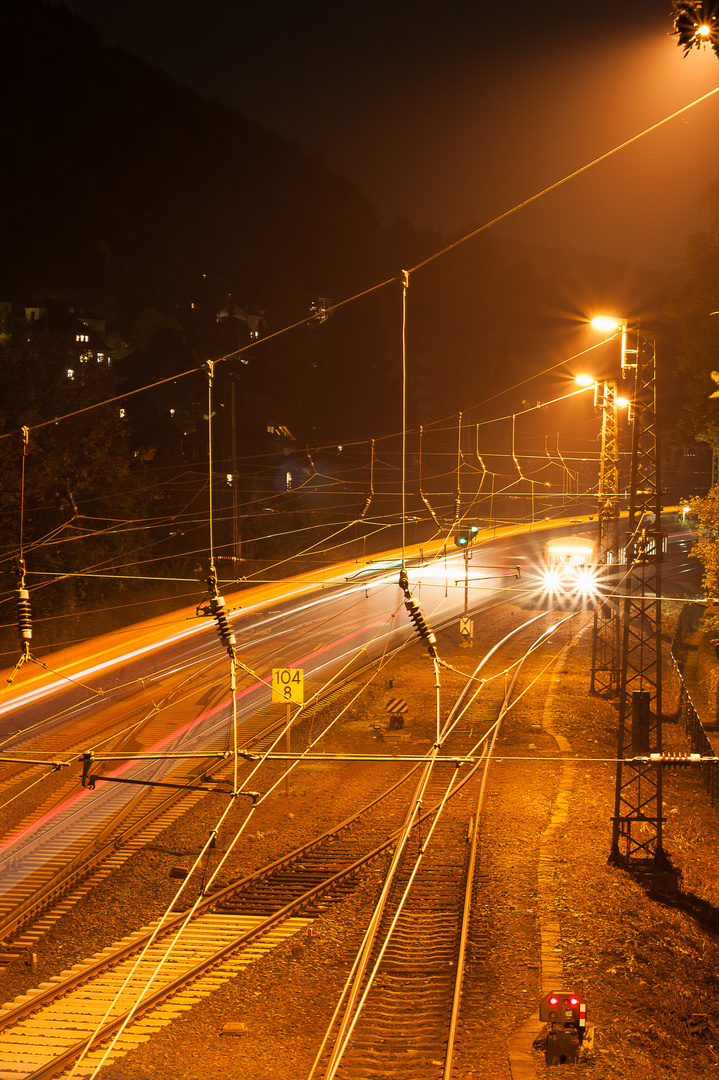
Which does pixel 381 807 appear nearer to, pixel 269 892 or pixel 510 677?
pixel 269 892

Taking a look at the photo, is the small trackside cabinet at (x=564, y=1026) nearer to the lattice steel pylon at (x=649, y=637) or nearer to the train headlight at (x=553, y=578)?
the lattice steel pylon at (x=649, y=637)

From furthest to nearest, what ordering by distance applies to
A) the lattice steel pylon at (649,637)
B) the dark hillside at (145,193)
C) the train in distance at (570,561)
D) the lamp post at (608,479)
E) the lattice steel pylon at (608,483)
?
the dark hillside at (145,193), the train in distance at (570,561), the lattice steel pylon at (608,483), the lamp post at (608,479), the lattice steel pylon at (649,637)

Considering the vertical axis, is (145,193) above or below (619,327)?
above

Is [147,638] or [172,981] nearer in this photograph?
[172,981]

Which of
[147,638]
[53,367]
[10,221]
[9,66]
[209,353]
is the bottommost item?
→ [147,638]

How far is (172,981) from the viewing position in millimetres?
8984

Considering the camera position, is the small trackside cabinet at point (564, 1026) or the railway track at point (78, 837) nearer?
the small trackside cabinet at point (564, 1026)

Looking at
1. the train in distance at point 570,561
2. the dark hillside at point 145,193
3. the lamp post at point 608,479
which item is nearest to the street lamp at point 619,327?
the lamp post at point 608,479

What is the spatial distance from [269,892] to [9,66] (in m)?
103

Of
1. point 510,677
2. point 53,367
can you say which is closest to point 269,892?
point 510,677

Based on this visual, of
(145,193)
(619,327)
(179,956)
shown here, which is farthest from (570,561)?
(145,193)

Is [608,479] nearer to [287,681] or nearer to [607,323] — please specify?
[607,323]

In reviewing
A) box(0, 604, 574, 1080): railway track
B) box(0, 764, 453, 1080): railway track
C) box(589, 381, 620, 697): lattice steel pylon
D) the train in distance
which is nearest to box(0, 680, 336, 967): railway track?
box(0, 764, 453, 1080): railway track

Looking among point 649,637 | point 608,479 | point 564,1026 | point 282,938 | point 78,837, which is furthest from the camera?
point 608,479
